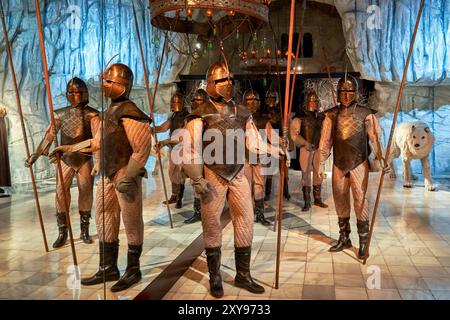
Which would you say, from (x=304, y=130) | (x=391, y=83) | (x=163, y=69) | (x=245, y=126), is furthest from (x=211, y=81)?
(x=391, y=83)

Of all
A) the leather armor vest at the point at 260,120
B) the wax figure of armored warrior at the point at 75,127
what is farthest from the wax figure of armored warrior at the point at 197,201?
the wax figure of armored warrior at the point at 75,127

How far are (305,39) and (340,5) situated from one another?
197cm

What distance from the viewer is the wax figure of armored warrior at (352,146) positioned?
4129 millimetres

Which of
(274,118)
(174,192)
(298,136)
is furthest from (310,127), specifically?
(174,192)

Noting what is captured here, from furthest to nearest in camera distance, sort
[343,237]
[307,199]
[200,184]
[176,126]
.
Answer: [307,199] → [176,126] → [343,237] → [200,184]

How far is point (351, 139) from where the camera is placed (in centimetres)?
416

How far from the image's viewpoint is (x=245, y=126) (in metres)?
3.45

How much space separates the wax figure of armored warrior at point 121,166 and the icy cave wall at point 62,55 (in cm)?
429

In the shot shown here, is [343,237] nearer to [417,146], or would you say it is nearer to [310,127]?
[310,127]

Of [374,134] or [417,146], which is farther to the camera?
[417,146]

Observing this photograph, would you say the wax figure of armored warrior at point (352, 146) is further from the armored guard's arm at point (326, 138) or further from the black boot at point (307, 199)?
the black boot at point (307, 199)

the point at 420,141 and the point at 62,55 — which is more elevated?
the point at 62,55

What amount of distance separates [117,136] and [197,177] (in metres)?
0.65

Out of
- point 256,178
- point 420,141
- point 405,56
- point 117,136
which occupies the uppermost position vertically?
point 405,56
